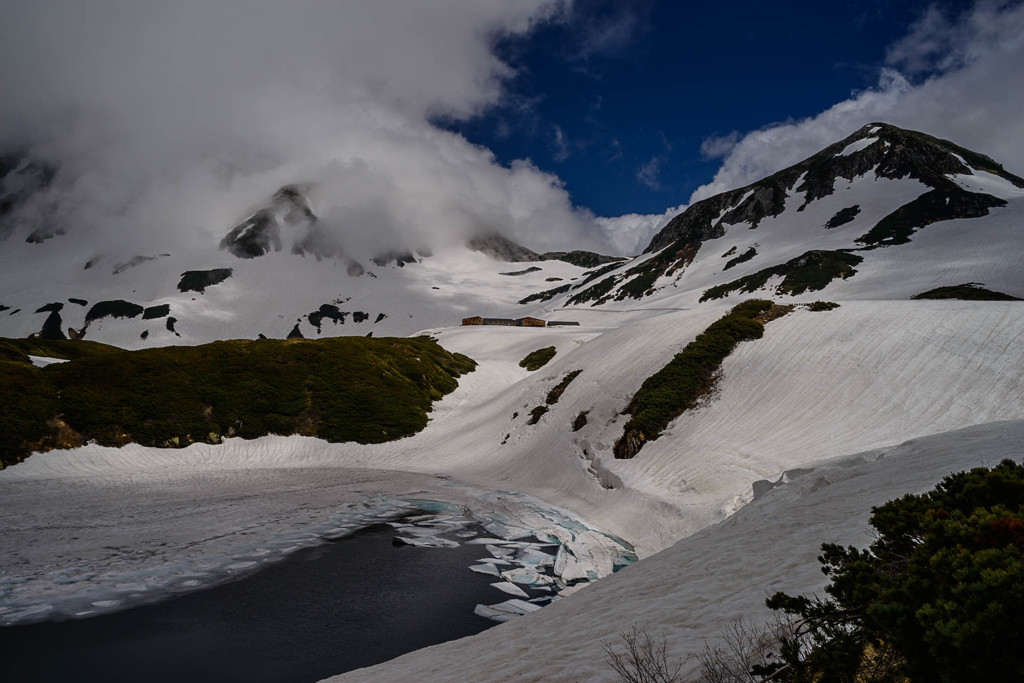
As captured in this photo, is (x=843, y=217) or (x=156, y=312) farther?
(x=156, y=312)

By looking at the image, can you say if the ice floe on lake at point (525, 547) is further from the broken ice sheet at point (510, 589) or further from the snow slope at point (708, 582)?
the snow slope at point (708, 582)

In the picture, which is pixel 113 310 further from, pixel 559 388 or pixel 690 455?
pixel 690 455

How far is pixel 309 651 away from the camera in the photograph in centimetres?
995

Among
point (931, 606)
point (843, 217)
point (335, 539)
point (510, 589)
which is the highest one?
point (843, 217)

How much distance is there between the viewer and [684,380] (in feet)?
82.7

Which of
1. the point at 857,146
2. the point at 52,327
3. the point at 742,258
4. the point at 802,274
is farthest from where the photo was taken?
the point at 52,327

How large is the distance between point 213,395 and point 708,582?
4143 cm

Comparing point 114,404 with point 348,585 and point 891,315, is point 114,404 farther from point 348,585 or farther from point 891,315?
point 891,315

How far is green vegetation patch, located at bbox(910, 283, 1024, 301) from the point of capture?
1917 inches

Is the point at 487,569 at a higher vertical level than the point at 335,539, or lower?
lower

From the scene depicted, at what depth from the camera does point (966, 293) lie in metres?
50.3

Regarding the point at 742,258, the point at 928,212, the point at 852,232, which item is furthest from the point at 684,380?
the point at 928,212

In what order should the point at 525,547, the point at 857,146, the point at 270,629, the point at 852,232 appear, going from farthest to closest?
the point at 857,146 < the point at 852,232 < the point at 525,547 < the point at 270,629

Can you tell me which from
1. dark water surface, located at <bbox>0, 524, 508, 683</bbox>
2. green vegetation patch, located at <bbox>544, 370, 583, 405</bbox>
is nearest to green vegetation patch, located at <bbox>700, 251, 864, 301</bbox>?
green vegetation patch, located at <bbox>544, 370, 583, 405</bbox>
